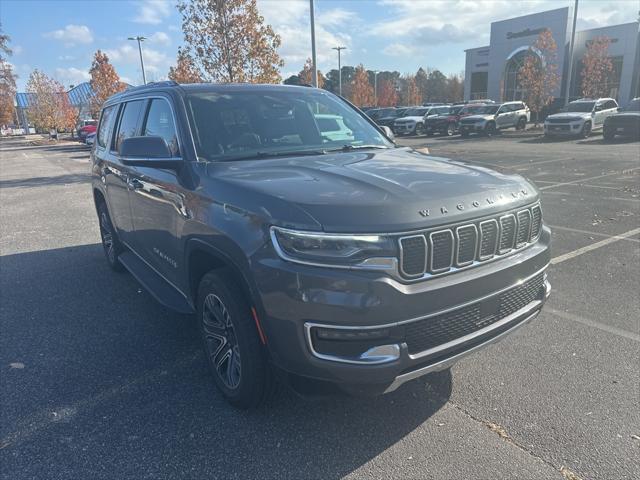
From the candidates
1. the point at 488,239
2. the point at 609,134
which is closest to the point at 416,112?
the point at 609,134

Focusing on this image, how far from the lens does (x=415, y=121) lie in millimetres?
32812

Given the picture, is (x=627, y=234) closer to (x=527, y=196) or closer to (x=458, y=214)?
(x=527, y=196)

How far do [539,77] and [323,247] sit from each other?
3496 cm

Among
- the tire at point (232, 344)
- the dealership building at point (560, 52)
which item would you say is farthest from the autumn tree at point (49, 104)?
the tire at point (232, 344)

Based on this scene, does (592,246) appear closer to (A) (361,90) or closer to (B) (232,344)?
(B) (232,344)

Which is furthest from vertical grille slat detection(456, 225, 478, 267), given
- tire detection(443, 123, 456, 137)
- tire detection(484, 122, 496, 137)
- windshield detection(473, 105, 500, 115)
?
tire detection(443, 123, 456, 137)

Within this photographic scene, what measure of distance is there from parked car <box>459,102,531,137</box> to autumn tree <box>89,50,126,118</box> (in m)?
27.6

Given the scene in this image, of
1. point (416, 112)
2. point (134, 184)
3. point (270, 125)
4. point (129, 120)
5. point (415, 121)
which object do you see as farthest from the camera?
point (416, 112)

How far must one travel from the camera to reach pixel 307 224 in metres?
2.27

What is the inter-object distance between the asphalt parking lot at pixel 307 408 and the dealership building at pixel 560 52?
4362 centimetres

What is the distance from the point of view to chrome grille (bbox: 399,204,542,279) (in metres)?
2.32

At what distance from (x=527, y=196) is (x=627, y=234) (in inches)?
191

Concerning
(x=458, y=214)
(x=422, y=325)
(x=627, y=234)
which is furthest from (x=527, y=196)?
(x=627, y=234)

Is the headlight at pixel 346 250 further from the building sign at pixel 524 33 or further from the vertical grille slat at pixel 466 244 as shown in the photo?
the building sign at pixel 524 33
